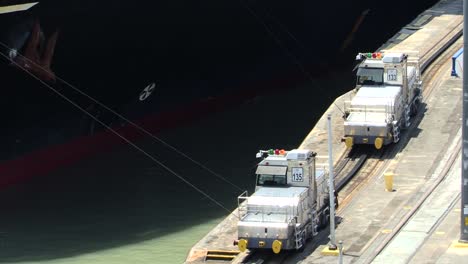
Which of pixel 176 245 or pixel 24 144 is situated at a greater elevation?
pixel 24 144

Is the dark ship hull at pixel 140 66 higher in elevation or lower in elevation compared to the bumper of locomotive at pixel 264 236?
higher

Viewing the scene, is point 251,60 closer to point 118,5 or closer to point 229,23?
point 229,23

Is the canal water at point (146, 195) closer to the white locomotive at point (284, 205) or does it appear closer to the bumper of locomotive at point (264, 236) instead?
the white locomotive at point (284, 205)

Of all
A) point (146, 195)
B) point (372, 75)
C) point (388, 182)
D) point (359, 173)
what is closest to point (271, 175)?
point (388, 182)

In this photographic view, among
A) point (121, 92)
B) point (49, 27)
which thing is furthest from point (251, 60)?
point (49, 27)

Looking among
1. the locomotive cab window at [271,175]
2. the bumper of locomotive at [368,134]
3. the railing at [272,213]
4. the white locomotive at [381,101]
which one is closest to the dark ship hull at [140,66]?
the white locomotive at [381,101]

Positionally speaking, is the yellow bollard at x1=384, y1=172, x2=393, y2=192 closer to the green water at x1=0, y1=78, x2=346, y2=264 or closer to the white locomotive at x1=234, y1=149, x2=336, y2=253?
the white locomotive at x1=234, y1=149, x2=336, y2=253

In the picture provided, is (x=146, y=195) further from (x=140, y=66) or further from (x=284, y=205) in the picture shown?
(x=284, y=205)
